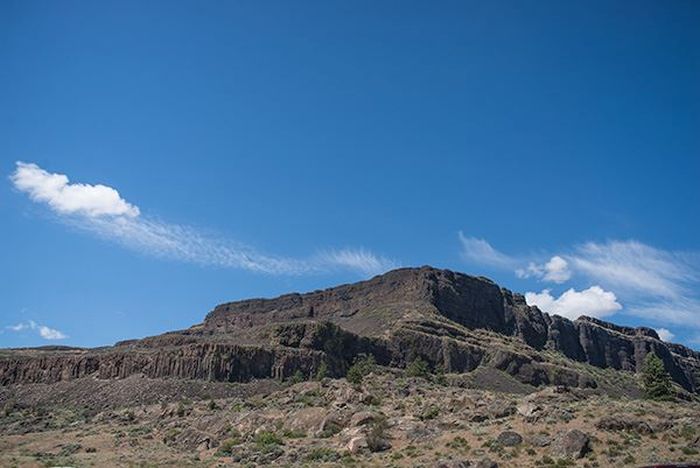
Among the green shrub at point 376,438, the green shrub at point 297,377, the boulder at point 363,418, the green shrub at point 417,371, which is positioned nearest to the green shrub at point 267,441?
the boulder at point 363,418

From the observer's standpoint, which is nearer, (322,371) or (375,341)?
(322,371)

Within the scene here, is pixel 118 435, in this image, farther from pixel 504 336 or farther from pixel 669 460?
pixel 504 336

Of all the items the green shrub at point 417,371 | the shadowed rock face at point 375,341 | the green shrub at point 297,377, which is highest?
the shadowed rock face at point 375,341

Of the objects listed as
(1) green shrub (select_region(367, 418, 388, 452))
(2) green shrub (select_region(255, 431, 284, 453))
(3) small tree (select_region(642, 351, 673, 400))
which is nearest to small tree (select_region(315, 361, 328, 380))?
(2) green shrub (select_region(255, 431, 284, 453))

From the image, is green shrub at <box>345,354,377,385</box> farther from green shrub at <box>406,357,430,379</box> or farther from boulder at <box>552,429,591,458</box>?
boulder at <box>552,429,591,458</box>

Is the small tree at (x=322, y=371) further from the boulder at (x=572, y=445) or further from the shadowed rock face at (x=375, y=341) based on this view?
the boulder at (x=572, y=445)

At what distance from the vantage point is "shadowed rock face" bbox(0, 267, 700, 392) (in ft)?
306

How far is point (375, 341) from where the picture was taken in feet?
369

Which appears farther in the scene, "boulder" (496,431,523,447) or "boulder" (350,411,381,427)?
"boulder" (350,411,381,427)

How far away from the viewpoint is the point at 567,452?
3528cm

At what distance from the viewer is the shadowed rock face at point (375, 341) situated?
3674 inches

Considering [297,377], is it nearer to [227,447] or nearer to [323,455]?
[227,447]

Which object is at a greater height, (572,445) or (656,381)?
(656,381)

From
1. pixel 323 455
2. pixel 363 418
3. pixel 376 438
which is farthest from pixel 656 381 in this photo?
pixel 323 455
